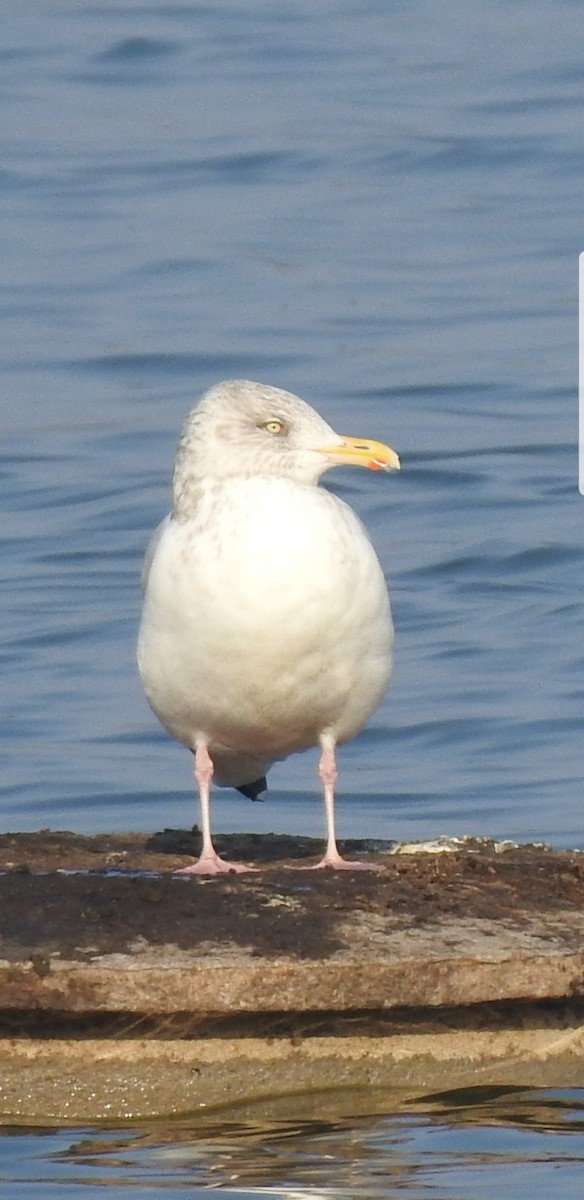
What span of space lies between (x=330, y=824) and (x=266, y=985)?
1.22 meters

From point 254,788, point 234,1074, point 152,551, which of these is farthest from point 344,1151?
point 254,788

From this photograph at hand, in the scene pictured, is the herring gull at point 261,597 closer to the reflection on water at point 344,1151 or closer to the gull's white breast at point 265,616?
the gull's white breast at point 265,616

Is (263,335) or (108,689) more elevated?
(263,335)

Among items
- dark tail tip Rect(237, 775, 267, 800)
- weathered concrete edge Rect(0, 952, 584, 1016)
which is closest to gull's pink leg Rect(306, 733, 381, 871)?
dark tail tip Rect(237, 775, 267, 800)

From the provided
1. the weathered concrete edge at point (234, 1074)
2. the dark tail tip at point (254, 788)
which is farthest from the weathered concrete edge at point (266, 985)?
the dark tail tip at point (254, 788)

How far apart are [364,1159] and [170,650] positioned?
1.61m

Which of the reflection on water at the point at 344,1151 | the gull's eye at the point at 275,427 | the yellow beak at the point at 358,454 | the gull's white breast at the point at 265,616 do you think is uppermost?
the gull's eye at the point at 275,427

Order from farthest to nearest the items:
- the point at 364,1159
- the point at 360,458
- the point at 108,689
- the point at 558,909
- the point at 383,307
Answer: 1. the point at 383,307
2. the point at 108,689
3. the point at 360,458
4. the point at 558,909
5. the point at 364,1159

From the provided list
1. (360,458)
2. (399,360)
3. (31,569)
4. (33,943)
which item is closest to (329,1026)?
(33,943)

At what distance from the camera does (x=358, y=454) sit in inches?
283

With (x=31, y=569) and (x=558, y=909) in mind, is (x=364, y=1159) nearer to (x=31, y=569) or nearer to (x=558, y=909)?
(x=558, y=909)

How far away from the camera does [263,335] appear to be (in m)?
19.1

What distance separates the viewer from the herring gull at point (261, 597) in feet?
22.4

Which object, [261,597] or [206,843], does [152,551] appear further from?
[206,843]
